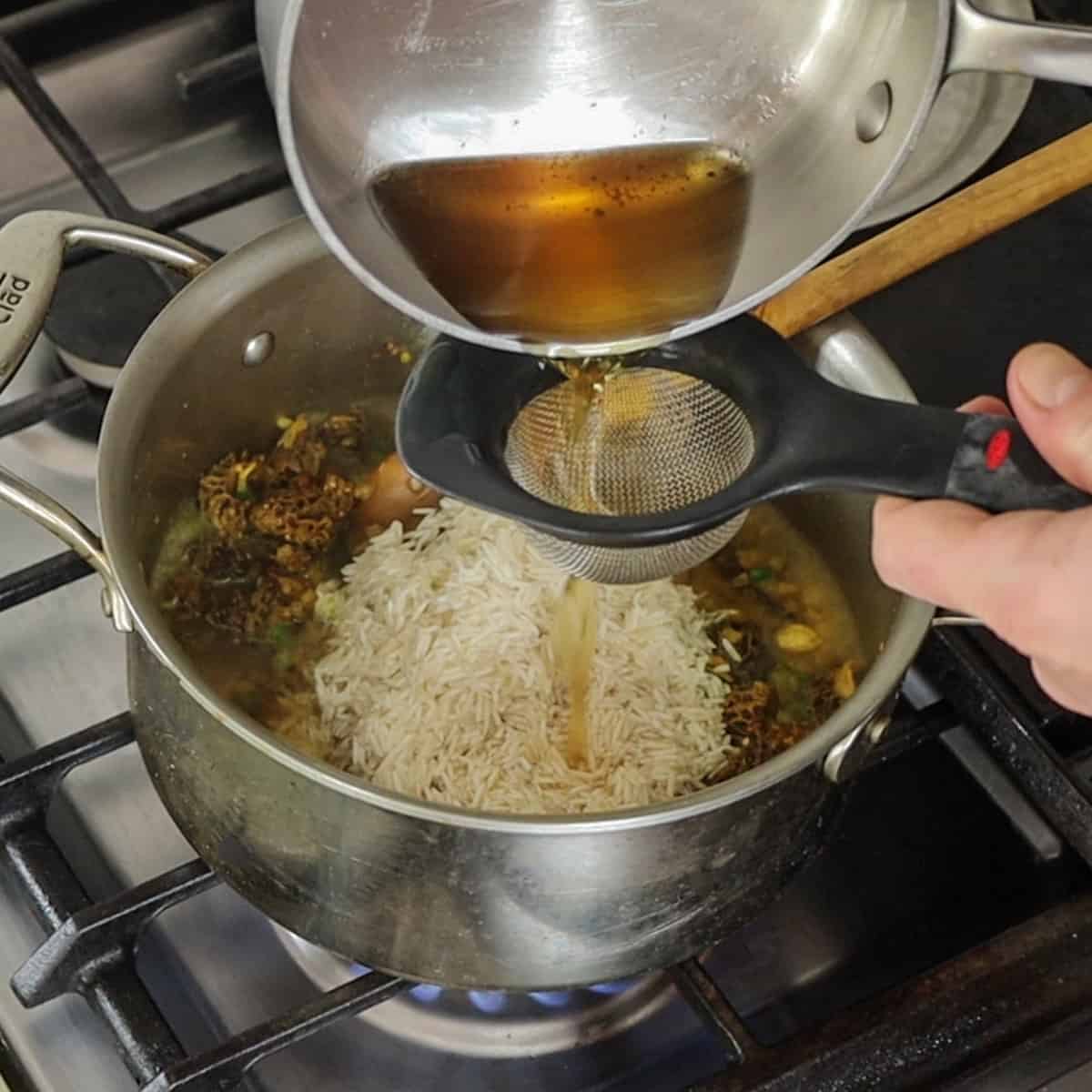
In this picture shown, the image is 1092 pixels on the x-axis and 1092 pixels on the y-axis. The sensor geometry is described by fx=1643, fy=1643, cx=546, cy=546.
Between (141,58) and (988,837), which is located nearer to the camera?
(988,837)

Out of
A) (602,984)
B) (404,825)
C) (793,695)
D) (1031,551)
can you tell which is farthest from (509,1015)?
(1031,551)

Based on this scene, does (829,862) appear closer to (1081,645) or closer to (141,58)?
(1081,645)

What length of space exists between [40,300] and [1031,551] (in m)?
0.51

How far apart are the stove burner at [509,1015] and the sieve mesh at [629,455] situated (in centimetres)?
25

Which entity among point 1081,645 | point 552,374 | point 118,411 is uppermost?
point 118,411

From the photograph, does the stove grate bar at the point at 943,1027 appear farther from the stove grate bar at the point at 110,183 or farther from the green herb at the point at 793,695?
the stove grate bar at the point at 110,183

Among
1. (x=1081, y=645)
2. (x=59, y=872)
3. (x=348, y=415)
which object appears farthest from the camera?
(x=348, y=415)

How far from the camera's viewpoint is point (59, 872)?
2.90 ft

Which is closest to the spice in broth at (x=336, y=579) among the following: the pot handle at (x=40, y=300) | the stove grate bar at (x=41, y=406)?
the stove grate bar at (x=41, y=406)

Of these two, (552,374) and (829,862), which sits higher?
(552,374)

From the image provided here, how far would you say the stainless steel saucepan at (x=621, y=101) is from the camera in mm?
798

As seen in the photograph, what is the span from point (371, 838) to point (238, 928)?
199 millimetres

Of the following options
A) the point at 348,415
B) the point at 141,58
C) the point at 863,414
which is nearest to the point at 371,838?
the point at 863,414

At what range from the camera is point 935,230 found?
0.97 metres
